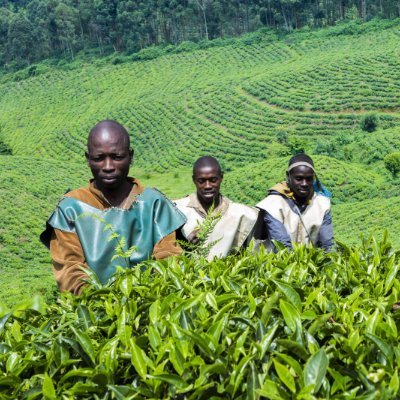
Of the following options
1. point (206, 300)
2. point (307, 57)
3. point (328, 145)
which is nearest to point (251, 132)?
point (328, 145)

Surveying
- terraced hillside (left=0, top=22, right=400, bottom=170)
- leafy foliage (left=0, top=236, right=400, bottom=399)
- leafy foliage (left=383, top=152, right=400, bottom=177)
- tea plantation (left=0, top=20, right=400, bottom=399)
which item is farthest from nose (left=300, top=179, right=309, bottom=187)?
terraced hillside (left=0, top=22, right=400, bottom=170)

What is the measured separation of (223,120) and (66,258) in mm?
33612

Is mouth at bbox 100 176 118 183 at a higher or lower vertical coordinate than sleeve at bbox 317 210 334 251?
higher

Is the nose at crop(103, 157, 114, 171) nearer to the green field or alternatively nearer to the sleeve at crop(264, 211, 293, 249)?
the sleeve at crop(264, 211, 293, 249)

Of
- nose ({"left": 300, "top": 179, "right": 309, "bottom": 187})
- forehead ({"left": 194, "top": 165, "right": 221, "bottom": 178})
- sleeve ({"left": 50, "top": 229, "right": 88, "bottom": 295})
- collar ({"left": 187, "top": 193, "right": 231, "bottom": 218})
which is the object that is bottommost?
collar ({"left": 187, "top": 193, "right": 231, "bottom": 218})

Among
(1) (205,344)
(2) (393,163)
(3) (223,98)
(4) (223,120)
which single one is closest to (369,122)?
(2) (393,163)

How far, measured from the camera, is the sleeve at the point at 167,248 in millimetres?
2471

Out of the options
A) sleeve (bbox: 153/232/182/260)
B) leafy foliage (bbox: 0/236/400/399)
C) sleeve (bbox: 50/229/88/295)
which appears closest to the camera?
leafy foliage (bbox: 0/236/400/399)

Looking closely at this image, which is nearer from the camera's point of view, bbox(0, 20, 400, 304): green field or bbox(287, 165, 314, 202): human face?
bbox(287, 165, 314, 202): human face

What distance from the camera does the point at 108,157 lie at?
257 centimetres

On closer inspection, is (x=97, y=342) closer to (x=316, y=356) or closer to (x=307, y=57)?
(x=316, y=356)

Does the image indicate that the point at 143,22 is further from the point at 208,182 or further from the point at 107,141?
the point at 107,141

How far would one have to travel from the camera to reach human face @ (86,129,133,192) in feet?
8.42

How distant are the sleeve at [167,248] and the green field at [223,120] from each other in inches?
292
